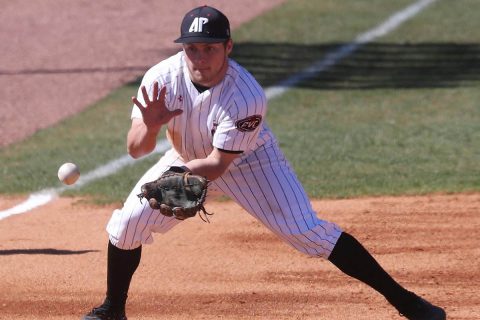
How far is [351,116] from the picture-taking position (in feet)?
40.1

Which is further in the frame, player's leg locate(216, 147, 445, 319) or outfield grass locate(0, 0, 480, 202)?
outfield grass locate(0, 0, 480, 202)

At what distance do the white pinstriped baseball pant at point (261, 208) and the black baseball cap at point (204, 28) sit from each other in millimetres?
720

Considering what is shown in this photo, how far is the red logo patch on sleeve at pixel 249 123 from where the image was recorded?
17.3 ft

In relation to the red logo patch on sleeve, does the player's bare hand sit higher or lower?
higher

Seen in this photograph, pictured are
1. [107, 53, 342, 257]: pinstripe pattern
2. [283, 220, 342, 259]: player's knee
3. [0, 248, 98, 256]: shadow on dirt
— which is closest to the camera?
[107, 53, 342, 257]: pinstripe pattern

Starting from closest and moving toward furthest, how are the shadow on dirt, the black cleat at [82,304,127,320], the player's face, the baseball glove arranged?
the baseball glove, the player's face, the black cleat at [82,304,127,320], the shadow on dirt

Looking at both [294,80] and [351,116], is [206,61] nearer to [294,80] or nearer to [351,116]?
[351,116]

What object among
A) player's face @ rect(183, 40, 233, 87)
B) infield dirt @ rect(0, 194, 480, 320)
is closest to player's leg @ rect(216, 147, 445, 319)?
infield dirt @ rect(0, 194, 480, 320)

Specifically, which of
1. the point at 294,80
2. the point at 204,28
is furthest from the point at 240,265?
the point at 294,80

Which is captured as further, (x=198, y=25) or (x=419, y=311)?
(x=419, y=311)

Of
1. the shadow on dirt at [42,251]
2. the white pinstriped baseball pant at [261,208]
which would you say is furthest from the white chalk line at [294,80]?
the white pinstriped baseball pant at [261,208]

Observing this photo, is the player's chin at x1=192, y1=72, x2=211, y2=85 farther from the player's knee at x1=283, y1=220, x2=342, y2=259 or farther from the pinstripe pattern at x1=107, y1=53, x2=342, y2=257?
the player's knee at x1=283, y1=220, x2=342, y2=259

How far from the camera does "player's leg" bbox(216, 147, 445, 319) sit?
548 centimetres

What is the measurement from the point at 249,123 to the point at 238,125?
67mm
